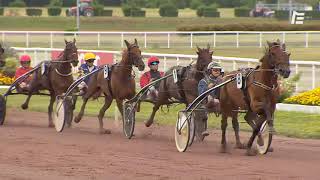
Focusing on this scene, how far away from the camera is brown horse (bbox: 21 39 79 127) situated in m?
14.3

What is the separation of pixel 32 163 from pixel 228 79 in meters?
2.53

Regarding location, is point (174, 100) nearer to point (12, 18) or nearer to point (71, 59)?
point (71, 59)

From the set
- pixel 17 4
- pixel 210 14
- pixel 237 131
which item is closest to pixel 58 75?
pixel 237 131

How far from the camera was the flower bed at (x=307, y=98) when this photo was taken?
15414mm

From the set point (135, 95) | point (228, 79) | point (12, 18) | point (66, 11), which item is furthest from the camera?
point (66, 11)

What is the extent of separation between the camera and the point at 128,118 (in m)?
12.8

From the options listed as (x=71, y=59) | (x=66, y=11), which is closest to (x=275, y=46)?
Result: (x=71, y=59)

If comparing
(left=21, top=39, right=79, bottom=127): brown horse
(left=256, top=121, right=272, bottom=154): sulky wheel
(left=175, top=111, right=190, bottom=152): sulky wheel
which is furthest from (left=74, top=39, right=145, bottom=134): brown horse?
(left=256, top=121, right=272, bottom=154): sulky wheel

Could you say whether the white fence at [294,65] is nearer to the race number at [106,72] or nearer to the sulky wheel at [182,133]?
the race number at [106,72]

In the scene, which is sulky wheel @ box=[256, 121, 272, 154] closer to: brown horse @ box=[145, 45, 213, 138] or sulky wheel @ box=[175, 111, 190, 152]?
sulky wheel @ box=[175, 111, 190, 152]

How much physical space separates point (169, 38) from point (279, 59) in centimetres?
2631

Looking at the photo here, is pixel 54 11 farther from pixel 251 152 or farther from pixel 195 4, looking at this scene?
pixel 251 152

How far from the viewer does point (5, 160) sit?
10258 millimetres

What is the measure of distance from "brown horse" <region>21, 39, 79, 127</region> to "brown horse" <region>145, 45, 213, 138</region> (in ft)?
6.66
